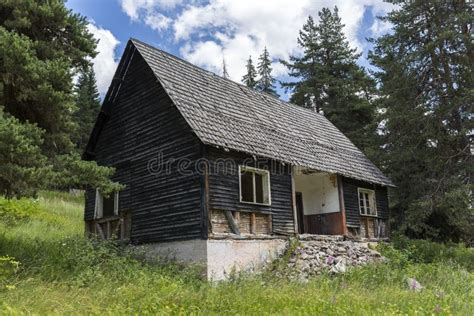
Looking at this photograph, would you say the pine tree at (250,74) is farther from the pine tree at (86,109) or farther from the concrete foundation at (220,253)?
the concrete foundation at (220,253)

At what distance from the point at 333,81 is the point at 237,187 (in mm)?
21857

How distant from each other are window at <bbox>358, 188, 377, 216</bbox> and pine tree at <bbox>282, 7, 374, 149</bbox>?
10084 millimetres

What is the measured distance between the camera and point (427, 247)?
20.1 meters

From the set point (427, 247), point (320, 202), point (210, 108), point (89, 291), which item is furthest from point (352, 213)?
point (89, 291)

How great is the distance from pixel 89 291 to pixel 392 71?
767 inches

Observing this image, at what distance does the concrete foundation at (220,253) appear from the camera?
487 inches

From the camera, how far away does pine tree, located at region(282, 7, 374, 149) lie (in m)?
32.1

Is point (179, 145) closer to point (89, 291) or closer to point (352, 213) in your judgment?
point (89, 291)

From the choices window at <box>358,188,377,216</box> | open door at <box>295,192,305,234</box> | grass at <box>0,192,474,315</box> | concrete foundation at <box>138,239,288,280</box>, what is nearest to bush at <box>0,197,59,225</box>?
grass at <box>0,192,474,315</box>

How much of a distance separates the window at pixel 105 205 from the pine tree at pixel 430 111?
1340cm

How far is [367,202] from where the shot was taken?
1988cm

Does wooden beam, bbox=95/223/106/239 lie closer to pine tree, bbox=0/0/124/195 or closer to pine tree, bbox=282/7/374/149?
pine tree, bbox=0/0/124/195

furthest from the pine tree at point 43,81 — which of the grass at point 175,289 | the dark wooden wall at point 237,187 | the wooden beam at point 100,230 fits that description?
the wooden beam at point 100,230

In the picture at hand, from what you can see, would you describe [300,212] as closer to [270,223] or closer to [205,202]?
[270,223]
